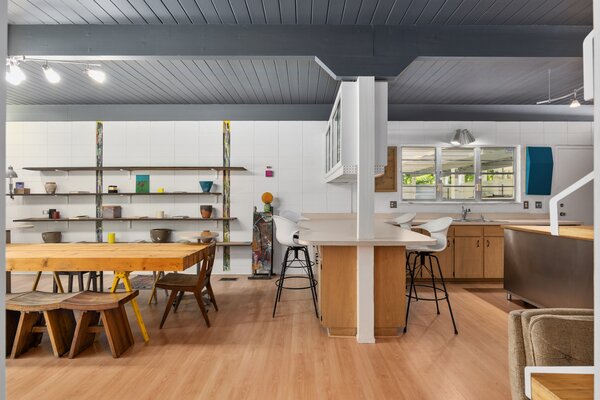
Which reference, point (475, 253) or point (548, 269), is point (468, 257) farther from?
point (548, 269)

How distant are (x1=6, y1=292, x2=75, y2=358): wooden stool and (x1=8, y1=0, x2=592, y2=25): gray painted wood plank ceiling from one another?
247 cm

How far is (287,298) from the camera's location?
173 inches

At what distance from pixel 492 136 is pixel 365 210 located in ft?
13.3

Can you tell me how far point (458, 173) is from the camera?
607 centimetres

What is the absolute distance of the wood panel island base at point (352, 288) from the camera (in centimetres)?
315

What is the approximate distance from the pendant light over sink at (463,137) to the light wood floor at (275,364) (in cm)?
303

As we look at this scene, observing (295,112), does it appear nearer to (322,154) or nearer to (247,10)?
(322,154)

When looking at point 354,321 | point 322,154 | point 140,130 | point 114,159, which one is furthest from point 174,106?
point 354,321

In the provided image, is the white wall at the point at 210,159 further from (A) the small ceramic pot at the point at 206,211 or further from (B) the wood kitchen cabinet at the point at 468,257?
(B) the wood kitchen cabinet at the point at 468,257

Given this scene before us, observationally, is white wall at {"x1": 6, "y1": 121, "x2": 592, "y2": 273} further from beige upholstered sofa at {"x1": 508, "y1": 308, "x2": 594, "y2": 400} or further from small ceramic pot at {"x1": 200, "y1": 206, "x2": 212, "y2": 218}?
beige upholstered sofa at {"x1": 508, "y1": 308, "x2": 594, "y2": 400}

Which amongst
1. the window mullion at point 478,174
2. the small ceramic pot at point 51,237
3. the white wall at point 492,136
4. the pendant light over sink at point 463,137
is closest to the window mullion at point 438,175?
the white wall at point 492,136

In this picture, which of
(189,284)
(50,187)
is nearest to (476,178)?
(189,284)

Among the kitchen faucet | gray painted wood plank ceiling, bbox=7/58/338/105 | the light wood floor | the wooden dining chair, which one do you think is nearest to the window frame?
the kitchen faucet

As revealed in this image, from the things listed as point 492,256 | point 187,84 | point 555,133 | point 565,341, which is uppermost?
point 187,84
